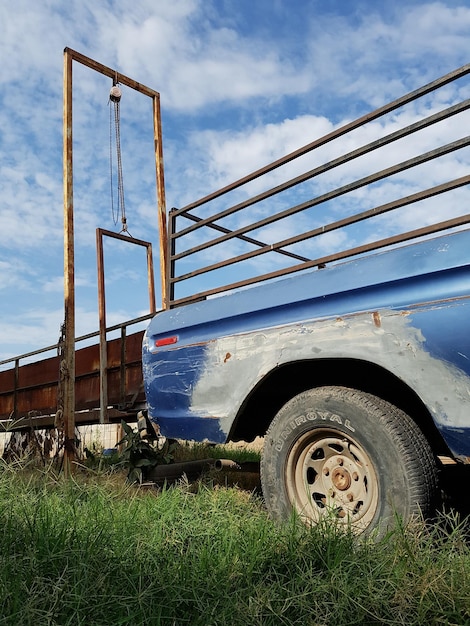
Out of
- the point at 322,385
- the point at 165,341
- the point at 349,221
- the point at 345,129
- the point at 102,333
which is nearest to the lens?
the point at 322,385

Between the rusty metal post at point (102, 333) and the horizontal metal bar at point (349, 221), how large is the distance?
271 cm

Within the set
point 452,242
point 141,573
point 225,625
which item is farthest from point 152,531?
point 452,242

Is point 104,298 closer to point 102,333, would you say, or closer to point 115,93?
point 102,333

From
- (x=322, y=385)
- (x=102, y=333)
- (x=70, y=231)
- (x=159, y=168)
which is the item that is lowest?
(x=322, y=385)

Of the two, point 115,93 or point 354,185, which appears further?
point 115,93

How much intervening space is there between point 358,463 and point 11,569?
5.27 ft

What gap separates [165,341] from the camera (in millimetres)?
3605

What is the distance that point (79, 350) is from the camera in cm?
712

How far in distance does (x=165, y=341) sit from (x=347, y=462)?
146 cm

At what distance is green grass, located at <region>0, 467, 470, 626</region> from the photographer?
1.99 meters

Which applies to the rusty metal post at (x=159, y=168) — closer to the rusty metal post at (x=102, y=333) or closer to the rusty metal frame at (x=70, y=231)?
the rusty metal frame at (x=70, y=231)

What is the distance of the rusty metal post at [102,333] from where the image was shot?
250 inches

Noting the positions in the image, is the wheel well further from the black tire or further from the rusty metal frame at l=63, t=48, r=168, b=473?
the rusty metal frame at l=63, t=48, r=168, b=473

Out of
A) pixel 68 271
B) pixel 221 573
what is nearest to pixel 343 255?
pixel 221 573
